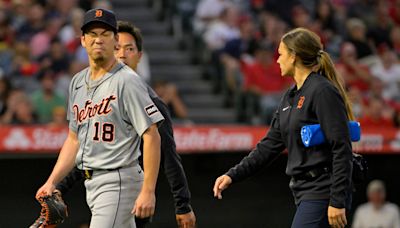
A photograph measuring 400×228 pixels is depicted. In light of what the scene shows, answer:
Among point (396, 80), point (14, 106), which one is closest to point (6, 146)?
point (14, 106)

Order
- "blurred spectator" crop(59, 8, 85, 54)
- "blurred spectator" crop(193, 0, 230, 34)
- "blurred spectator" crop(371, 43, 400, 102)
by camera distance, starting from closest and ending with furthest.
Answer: "blurred spectator" crop(59, 8, 85, 54) < "blurred spectator" crop(371, 43, 400, 102) < "blurred spectator" crop(193, 0, 230, 34)

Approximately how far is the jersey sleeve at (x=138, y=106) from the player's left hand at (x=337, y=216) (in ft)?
3.29

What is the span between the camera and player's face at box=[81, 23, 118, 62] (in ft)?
16.3

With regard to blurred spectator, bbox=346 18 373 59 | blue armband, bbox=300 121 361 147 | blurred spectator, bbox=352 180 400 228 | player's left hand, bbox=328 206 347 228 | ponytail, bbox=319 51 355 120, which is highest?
blurred spectator, bbox=346 18 373 59

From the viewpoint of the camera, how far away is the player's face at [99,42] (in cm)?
497

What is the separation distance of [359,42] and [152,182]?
9601 mm

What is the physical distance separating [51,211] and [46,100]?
18.0 ft

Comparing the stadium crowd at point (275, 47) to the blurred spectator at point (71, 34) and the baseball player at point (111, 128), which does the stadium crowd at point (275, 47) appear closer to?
the blurred spectator at point (71, 34)

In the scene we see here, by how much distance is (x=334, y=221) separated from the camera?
4992mm

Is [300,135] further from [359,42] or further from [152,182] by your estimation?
[359,42]

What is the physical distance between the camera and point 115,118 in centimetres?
496

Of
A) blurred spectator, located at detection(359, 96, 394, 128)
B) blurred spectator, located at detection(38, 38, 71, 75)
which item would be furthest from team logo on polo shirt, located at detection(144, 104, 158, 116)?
blurred spectator, located at detection(359, 96, 394, 128)

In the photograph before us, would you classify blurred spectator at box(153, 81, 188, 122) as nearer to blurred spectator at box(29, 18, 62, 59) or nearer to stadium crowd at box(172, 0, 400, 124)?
stadium crowd at box(172, 0, 400, 124)

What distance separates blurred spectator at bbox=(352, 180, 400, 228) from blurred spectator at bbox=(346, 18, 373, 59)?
10.8 ft
